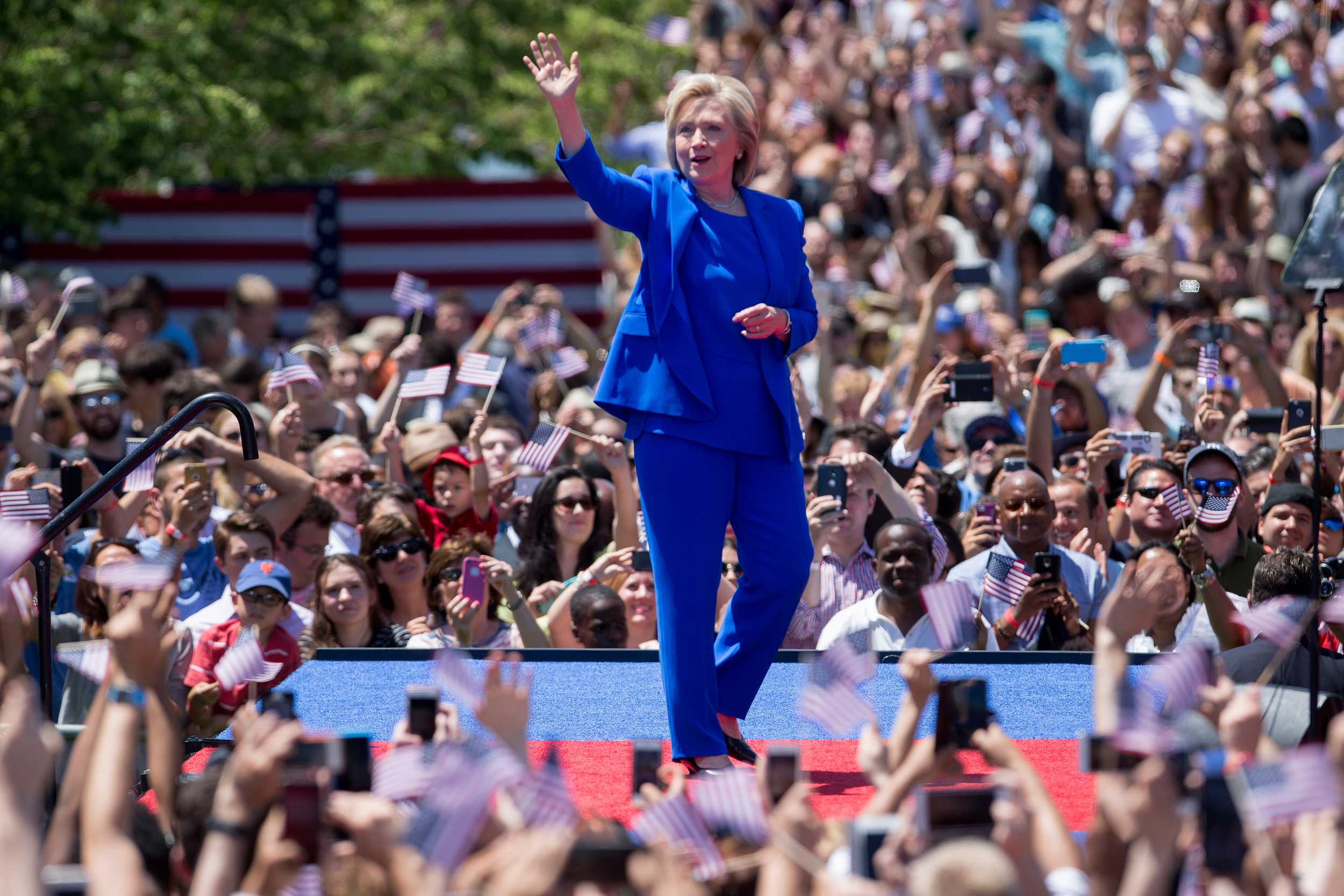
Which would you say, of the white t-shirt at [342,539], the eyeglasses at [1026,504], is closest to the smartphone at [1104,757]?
the eyeglasses at [1026,504]

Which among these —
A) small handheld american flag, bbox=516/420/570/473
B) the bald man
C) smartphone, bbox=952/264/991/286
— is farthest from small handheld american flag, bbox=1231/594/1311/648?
smartphone, bbox=952/264/991/286

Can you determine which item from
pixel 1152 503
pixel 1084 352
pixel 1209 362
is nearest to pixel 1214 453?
pixel 1152 503

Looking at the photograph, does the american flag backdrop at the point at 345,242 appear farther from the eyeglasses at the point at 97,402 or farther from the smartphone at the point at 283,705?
the smartphone at the point at 283,705

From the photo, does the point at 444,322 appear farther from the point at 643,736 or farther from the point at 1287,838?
the point at 1287,838

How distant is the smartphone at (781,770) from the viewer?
3.66 m

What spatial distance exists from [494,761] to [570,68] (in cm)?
212

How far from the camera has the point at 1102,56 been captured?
1351 centimetres

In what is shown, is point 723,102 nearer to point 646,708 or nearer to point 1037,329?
point 646,708

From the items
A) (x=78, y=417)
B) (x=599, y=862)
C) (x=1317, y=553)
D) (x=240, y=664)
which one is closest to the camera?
(x=599, y=862)

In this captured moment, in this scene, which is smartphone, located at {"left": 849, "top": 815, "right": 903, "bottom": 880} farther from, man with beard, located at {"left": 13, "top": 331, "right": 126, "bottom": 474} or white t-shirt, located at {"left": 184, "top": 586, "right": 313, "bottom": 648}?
man with beard, located at {"left": 13, "top": 331, "right": 126, "bottom": 474}

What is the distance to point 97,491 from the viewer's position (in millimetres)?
5125

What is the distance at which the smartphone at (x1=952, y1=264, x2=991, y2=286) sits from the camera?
942 cm

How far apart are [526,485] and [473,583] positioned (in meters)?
1.16

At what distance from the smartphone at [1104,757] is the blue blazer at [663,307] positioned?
4.82ft
